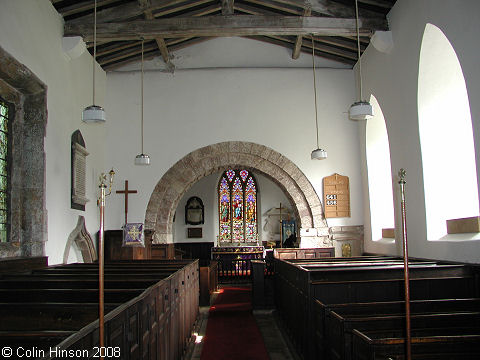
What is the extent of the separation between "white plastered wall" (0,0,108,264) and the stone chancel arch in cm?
154

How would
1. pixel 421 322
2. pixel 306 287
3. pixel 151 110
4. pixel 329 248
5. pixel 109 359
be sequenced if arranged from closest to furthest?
pixel 109 359 → pixel 421 322 → pixel 306 287 → pixel 329 248 → pixel 151 110

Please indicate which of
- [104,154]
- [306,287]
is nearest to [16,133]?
[104,154]

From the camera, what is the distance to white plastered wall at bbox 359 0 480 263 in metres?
4.92

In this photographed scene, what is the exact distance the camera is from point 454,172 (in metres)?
6.09

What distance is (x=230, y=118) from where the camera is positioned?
31.1 feet

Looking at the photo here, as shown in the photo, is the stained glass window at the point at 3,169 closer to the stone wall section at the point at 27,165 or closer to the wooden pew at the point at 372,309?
the stone wall section at the point at 27,165

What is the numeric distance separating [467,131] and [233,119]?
185 inches

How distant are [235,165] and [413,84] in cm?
403

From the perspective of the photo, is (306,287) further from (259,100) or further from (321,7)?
(259,100)

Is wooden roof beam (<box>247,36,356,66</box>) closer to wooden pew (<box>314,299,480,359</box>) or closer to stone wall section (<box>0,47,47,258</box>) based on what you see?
stone wall section (<box>0,47,47,258</box>)

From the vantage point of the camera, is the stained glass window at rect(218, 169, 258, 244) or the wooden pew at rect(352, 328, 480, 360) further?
the stained glass window at rect(218, 169, 258, 244)

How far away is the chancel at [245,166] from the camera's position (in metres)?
3.39

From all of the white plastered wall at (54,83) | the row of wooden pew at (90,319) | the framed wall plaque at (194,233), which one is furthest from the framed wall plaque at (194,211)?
the row of wooden pew at (90,319)

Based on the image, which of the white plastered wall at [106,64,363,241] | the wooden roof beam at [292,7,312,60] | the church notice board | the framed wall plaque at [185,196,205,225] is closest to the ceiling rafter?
the wooden roof beam at [292,7,312,60]
